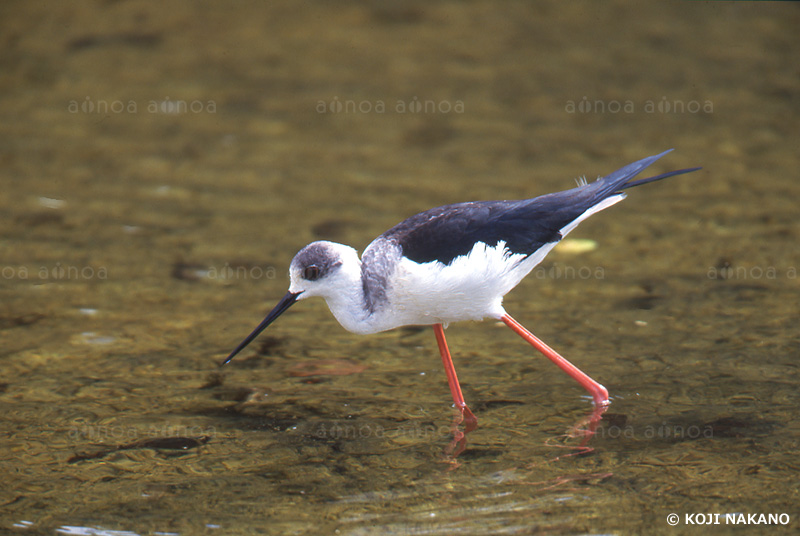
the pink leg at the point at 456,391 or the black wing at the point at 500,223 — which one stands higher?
the black wing at the point at 500,223

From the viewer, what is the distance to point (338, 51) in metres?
11.0

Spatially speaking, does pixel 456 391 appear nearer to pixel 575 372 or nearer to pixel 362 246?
pixel 575 372

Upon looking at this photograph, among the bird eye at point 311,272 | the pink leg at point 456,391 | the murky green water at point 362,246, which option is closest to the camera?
the murky green water at point 362,246

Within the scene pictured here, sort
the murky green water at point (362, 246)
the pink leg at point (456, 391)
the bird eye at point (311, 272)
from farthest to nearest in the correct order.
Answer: the pink leg at point (456, 391) < the bird eye at point (311, 272) < the murky green water at point (362, 246)

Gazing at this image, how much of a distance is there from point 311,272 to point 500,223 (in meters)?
1.09

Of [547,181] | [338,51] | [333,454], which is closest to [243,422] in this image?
[333,454]

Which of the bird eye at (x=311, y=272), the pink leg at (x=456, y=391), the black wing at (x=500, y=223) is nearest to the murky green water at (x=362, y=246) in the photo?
the pink leg at (x=456, y=391)

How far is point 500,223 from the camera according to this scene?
5332mm

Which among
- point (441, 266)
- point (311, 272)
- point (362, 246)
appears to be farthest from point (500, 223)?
point (362, 246)

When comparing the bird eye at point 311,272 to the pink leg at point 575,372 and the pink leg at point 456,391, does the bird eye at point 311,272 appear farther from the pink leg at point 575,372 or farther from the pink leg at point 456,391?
the pink leg at point 575,372

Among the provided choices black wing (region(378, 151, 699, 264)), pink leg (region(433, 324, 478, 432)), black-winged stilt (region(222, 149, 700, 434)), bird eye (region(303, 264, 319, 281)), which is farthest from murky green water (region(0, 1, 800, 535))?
black wing (region(378, 151, 699, 264))

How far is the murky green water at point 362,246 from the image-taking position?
187 inches

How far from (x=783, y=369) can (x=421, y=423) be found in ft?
A: 7.22

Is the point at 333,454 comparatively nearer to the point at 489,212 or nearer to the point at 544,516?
the point at 544,516
